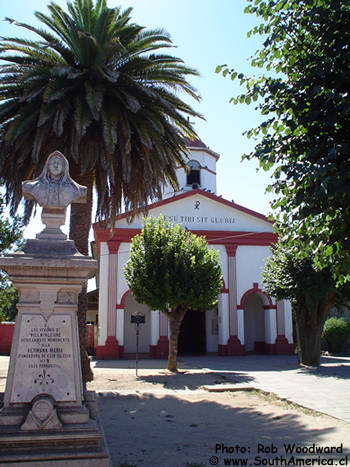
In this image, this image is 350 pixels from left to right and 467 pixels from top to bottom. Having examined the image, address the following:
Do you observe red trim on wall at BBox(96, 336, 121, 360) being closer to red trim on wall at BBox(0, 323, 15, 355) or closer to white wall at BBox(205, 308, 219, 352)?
white wall at BBox(205, 308, 219, 352)

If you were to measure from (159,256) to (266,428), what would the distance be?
885cm

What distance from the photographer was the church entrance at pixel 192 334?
981 inches

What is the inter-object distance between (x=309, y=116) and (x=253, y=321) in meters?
21.6

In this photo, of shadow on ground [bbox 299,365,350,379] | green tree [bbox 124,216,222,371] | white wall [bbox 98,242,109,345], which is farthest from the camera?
white wall [bbox 98,242,109,345]

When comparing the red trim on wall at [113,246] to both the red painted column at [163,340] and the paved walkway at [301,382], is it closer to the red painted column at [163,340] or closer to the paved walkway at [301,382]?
the red painted column at [163,340]

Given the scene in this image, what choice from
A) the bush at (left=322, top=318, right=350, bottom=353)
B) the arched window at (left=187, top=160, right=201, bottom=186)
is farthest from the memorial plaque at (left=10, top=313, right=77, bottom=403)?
the arched window at (left=187, top=160, right=201, bottom=186)

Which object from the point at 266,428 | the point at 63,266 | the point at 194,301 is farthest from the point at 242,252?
the point at 63,266

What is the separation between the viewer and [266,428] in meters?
7.00

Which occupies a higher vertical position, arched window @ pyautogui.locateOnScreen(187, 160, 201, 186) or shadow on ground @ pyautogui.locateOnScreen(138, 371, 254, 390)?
arched window @ pyautogui.locateOnScreen(187, 160, 201, 186)

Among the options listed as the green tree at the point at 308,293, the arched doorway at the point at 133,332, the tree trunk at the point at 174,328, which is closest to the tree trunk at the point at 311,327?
the green tree at the point at 308,293

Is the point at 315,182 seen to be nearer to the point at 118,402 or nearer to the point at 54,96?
the point at 118,402

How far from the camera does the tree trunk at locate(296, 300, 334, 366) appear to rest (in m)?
16.3

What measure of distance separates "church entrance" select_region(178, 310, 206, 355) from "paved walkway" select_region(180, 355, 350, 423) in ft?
19.9

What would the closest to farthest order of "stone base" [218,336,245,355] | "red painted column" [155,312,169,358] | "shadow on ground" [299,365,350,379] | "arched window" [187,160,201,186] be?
"shadow on ground" [299,365,350,379] < "red painted column" [155,312,169,358] < "stone base" [218,336,245,355] < "arched window" [187,160,201,186]
